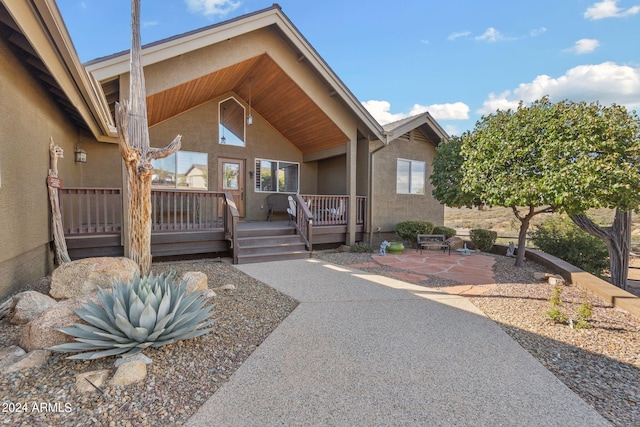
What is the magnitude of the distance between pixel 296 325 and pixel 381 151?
24.6 feet

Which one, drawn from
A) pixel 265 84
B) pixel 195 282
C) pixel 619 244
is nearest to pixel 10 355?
pixel 195 282

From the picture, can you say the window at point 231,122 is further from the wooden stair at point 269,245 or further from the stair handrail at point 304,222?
the wooden stair at point 269,245

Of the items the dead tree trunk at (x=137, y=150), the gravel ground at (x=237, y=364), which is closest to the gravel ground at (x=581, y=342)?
the gravel ground at (x=237, y=364)

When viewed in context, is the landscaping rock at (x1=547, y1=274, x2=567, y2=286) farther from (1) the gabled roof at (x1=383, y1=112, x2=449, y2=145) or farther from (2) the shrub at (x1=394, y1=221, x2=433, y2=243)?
(1) the gabled roof at (x1=383, y1=112, x2=449, y2=145)

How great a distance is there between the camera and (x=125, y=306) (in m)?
2.92

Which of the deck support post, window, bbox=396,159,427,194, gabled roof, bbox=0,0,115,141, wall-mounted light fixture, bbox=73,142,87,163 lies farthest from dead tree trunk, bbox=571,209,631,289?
wall-mounted light fixture, bbox=73,142,87,163

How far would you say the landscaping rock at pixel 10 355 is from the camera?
2.58 m

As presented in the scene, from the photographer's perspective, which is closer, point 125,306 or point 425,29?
point 125,306

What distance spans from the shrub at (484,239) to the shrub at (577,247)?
1.16 metres

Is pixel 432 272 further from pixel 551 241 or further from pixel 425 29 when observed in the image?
pixel 425 29

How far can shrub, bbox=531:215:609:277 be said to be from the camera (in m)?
8.60

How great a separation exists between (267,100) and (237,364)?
348 inches

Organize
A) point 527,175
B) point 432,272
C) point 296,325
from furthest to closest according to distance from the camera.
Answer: point 432,272 < point 527,175 < point 296,325

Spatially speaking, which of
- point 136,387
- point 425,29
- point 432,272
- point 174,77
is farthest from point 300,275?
point 425,29
